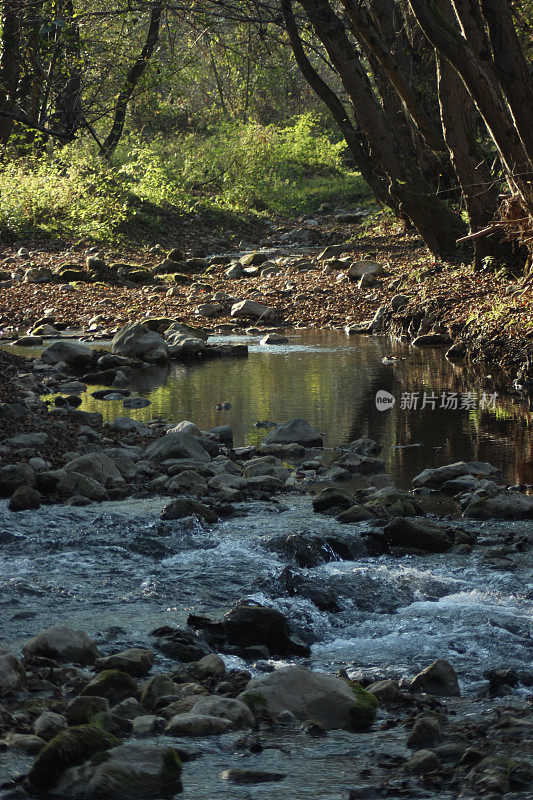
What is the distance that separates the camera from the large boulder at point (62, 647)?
3.62 metres

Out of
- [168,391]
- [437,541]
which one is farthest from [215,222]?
[437,541]

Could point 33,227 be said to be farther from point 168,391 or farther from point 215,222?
point 168,391

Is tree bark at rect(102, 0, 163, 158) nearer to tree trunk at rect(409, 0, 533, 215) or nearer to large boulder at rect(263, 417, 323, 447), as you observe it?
tree trunk at rect(409, 0, 533, 215)

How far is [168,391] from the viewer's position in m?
10.2

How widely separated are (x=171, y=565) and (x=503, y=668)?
1896mm

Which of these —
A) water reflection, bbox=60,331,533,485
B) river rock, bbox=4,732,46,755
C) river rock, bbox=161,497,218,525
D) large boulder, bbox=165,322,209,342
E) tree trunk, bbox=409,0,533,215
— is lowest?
river rock, bbox=4,732,46,755

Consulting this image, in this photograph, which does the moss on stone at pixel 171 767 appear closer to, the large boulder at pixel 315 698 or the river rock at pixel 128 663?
the large boulder at pixel 315 698

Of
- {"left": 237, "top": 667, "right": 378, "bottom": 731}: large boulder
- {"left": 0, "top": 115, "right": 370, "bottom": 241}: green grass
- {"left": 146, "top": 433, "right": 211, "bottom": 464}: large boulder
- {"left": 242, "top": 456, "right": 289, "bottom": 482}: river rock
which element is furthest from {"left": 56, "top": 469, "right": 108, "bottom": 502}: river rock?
{"left": 0, "top": 115, "right": 370, "bottom": 241}: green grass

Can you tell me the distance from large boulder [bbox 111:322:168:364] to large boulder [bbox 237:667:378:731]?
881 centimetres

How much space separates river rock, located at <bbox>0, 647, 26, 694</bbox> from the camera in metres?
3.28

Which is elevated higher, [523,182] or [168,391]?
[523,182]

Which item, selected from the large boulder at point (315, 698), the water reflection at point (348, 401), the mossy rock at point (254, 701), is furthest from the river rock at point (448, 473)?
the mossy rock at point (254, 701)

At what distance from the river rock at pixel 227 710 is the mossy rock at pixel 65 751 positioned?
1.33ft

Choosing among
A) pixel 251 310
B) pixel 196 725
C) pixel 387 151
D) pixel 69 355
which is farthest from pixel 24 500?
pixel 387 151
